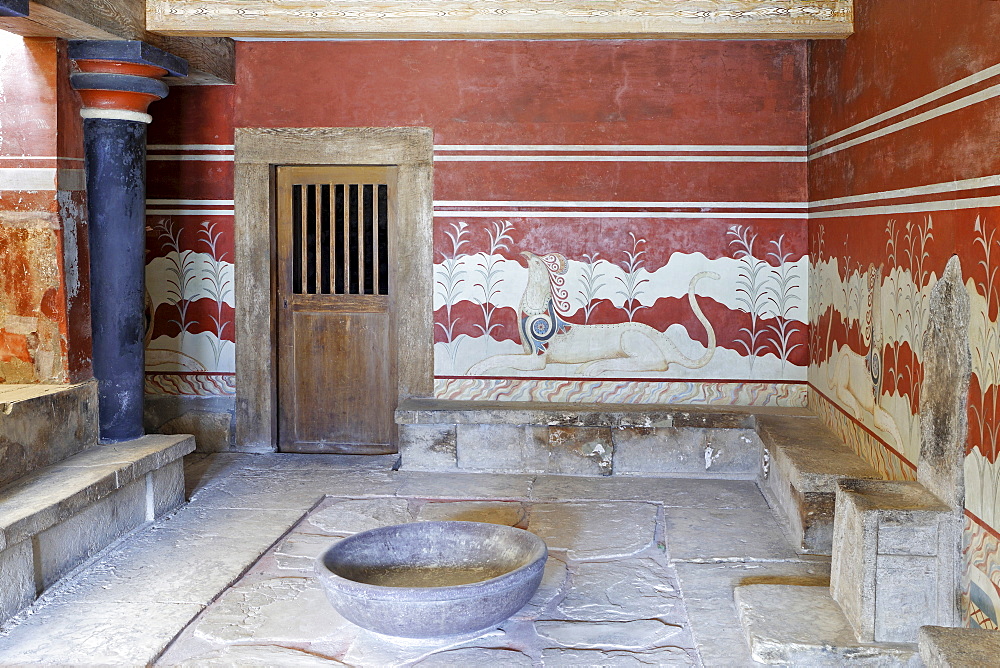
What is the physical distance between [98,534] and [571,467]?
2.71m

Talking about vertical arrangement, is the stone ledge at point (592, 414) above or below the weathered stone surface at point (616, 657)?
above

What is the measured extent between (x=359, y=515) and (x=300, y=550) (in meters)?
0.59

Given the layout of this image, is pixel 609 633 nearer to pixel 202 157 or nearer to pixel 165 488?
pixel 165 488

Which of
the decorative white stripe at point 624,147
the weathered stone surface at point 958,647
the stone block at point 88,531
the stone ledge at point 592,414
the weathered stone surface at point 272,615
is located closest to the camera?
the weathered stone surface at point 958,647

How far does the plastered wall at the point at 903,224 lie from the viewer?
3.01 m

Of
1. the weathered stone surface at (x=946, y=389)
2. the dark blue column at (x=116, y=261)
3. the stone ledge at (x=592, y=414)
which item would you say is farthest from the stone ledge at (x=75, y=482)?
the weathered stone surface at (x=946, y=389)

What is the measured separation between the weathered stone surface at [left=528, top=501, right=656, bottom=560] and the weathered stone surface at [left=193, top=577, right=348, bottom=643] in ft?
3.90

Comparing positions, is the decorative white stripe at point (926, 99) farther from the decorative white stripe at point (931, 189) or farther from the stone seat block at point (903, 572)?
the stone seat block at point (903, 572)

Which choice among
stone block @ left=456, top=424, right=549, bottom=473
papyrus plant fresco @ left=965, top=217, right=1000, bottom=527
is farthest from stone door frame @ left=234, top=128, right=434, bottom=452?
papyrus plant fresco @ left=965, top=217, right=1000, bottom=527

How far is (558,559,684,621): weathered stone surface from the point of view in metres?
3.60

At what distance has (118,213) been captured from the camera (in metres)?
4.98

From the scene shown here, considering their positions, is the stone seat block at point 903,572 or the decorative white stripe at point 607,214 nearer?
the stone seat block at point 903,572

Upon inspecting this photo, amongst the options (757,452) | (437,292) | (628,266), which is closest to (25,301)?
(437,292)

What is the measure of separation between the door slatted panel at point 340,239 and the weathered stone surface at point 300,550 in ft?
6.98
